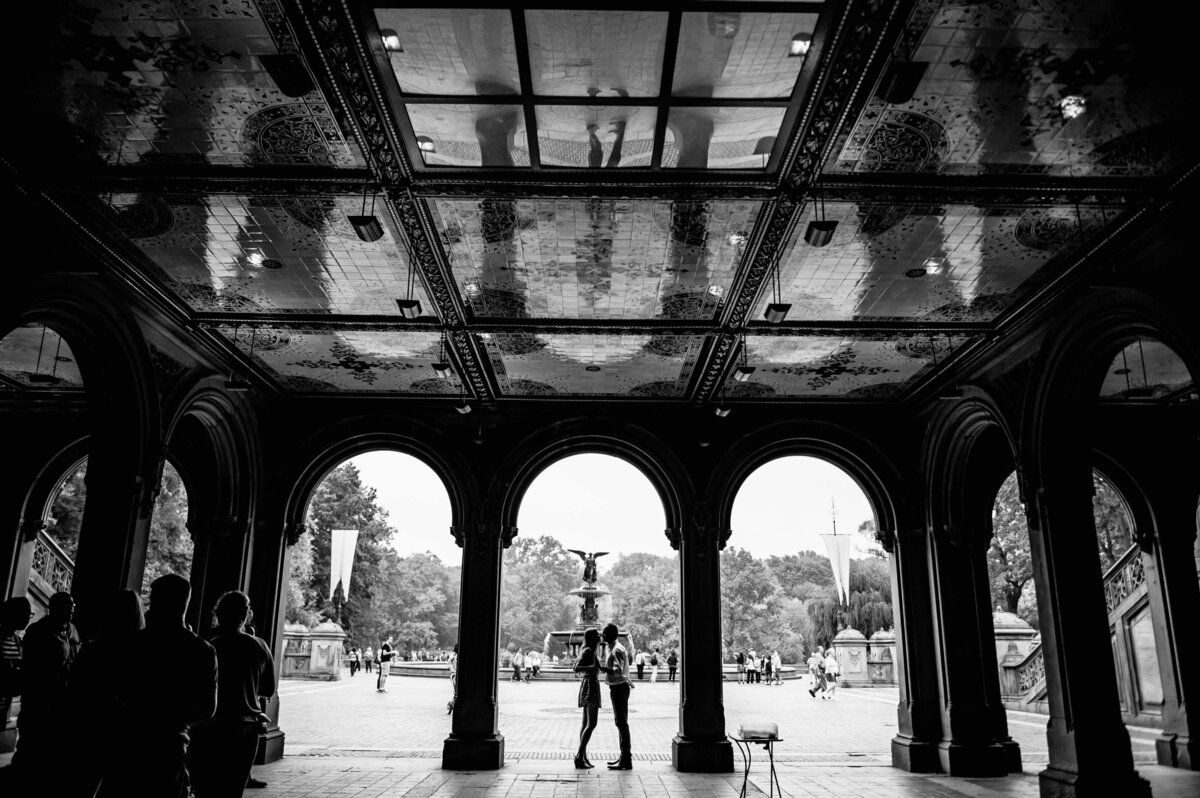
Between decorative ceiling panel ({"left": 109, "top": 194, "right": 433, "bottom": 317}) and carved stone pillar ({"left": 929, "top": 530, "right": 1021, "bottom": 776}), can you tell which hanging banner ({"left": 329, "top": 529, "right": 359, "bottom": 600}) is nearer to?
decorative ceiling panel ({"left": 109, "top": 194, "right": 433, "bottom": 317})

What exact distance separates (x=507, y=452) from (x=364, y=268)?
4.47 m

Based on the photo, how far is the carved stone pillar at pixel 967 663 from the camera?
371 inches

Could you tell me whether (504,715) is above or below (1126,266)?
below

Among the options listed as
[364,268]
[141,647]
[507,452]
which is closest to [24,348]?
[364,268]

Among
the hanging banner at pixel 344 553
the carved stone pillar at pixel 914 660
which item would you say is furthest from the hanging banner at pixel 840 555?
the hanging banner at pixel 344 553

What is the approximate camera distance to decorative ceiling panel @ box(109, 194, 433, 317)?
241 inches

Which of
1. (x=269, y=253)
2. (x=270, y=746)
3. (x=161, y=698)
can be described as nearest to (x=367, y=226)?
(x=269, y=253)

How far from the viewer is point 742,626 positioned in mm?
44438

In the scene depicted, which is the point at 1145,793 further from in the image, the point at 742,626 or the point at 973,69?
the point at 742,626

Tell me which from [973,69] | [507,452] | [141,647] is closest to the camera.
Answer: [141,647]

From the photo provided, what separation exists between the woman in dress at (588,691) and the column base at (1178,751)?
7032 mm

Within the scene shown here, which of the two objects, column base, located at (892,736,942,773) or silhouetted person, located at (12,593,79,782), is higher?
silhouetted person, located at (12,593,79,782)

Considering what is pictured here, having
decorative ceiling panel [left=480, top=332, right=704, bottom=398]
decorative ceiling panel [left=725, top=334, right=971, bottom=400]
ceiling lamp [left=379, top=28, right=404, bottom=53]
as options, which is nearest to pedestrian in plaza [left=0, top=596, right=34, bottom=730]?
decorative ceiling panel [left=480, top=332, right=704, bottom=398]

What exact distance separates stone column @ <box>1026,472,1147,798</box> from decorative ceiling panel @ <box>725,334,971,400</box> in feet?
6.29
